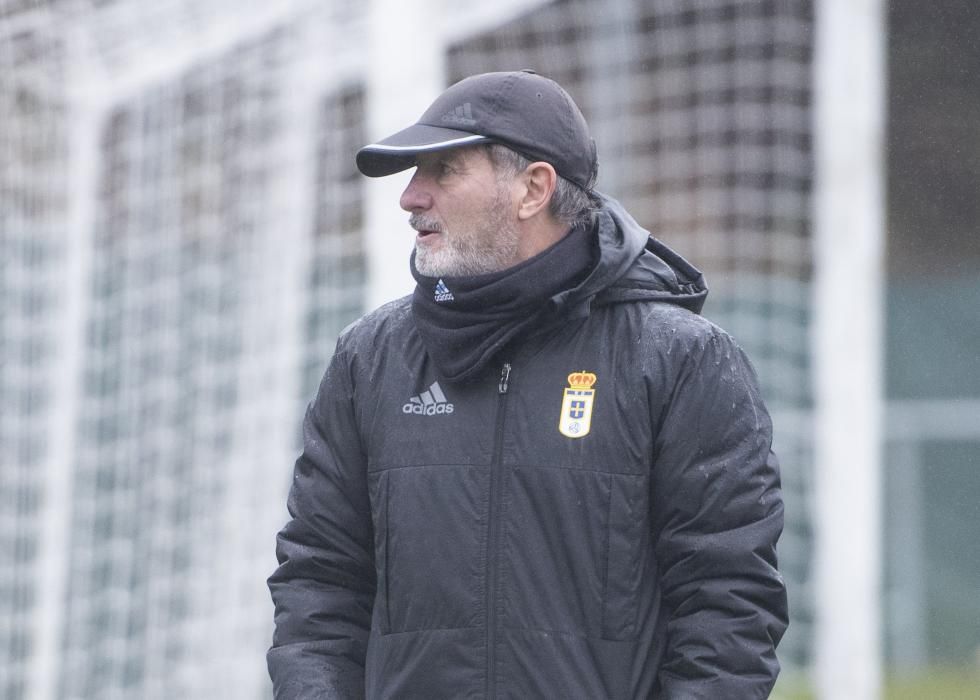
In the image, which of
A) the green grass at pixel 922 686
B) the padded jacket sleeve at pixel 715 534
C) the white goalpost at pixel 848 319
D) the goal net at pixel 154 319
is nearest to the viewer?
the padded jacket sleeve at pixel 715 534

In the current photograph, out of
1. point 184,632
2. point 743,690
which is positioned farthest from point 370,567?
point 184,632

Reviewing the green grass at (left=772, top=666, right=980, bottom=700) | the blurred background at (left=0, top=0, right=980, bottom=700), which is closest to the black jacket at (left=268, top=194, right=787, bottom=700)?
the blurred background at (left=0, top=0, right=980, bottom=700)

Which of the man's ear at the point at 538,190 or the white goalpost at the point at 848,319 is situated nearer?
the man's ear at the point at 538,190

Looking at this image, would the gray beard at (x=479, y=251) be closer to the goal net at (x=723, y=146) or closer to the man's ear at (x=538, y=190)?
the man's ear at (x=538, y=190)

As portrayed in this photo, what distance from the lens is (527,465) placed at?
2.63 m

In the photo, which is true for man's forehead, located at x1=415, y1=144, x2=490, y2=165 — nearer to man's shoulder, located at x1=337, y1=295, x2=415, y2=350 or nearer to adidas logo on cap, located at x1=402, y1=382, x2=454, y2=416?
man's shoulder, located at x1=337, y1=295, x2=415, y2=350

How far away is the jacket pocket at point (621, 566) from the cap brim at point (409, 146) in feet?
1.92

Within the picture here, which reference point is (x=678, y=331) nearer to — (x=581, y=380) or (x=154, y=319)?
(x=581, y=380)

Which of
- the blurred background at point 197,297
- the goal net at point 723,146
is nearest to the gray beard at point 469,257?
the blurred background at point 197,297

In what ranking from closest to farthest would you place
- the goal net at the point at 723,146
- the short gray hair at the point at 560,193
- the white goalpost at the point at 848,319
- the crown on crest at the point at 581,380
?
the crown on crest at the point at 581,380 → the short gray hair at the point at 560,193 → the white goalpost at the point at 848,319 → the goal net at the point at 723,146

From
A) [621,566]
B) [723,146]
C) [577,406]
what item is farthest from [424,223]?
[723,146]

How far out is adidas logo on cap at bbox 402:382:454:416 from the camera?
2.71 m

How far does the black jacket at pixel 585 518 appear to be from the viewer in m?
2.58

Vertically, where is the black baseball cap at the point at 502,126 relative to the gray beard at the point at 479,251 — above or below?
above
